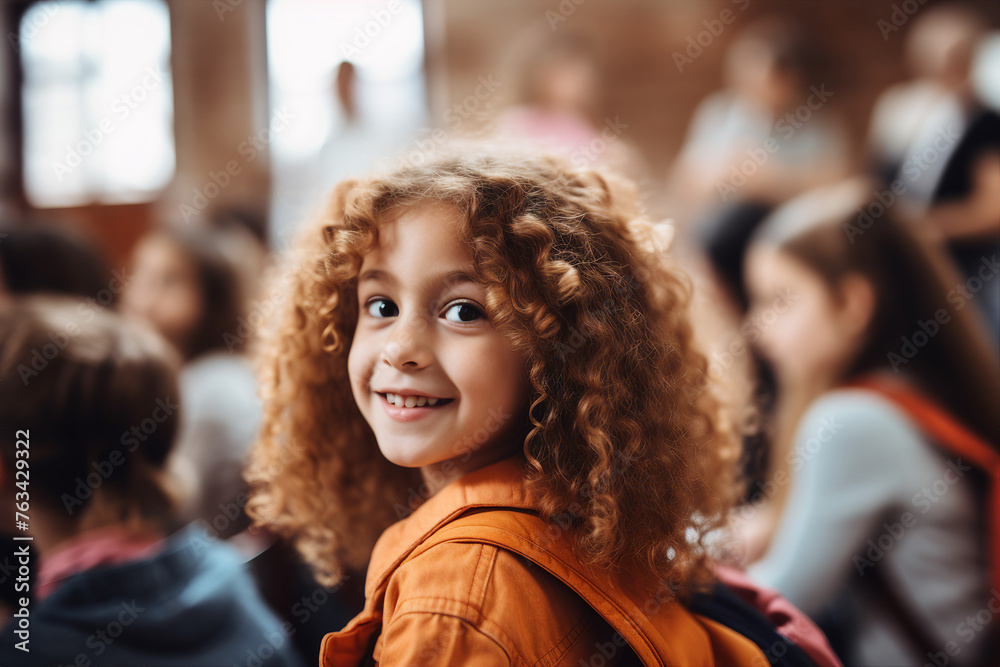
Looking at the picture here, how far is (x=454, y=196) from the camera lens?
667mm

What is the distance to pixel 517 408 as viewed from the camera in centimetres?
70

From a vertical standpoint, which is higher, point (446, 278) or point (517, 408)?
point (446, 278)

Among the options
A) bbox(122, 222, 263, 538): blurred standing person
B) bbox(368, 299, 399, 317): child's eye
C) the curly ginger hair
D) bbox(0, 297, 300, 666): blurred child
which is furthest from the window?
bbox(368, 299, 399, 317): child's eye

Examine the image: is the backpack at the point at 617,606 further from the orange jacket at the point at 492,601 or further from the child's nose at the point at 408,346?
the child's nose at the point at 408,346

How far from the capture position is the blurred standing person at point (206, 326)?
4.78 ft

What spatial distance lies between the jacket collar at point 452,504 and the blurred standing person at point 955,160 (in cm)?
104

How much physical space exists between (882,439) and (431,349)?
0.84 meters

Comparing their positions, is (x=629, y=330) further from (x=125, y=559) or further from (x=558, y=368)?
(x=125, y=559)

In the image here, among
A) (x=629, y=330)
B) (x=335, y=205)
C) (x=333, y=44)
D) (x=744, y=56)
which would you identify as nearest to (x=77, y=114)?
(x=333, y=44)

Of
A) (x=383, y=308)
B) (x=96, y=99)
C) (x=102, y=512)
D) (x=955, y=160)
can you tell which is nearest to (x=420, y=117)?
(x=96, y=99)

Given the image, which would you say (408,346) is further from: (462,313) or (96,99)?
(96,99)

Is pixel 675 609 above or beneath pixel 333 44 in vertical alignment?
beneath

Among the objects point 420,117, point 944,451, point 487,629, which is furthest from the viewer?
point 420,117

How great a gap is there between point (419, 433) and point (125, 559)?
48 cm
